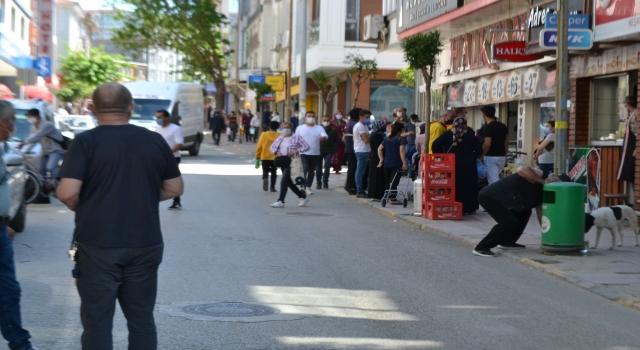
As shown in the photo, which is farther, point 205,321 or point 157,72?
point 157,72

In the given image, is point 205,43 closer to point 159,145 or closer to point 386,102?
point 386,102

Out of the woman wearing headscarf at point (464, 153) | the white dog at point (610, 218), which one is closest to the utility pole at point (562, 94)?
the white dog at point (610, 218)

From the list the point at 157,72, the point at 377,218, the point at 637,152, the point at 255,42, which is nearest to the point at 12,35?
the point at 255,42

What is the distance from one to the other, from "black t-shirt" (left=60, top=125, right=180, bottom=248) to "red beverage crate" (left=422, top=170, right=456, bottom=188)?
36.8 ft

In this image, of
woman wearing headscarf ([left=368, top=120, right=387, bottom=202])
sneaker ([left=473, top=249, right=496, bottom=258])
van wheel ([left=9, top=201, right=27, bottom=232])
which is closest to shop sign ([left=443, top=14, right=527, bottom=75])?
woman wearing headscarf ([left=368, top=120, right=387, bottom=202])

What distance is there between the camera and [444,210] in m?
15.8

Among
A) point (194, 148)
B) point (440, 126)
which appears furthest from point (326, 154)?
point (194, 148)

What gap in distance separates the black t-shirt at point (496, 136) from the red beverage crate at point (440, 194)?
146 centimetres

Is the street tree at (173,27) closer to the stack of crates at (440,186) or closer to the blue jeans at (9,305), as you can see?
the stack of crates at (440,186)

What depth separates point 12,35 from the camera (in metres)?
44.3

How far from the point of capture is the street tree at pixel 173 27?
2312 inches

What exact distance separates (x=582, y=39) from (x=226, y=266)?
7444 millimetres

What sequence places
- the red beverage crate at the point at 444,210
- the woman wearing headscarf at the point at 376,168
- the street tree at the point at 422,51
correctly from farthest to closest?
the woman wearing headscarf at the point at 376,168
the street tree at the point at 422,51
the red beverage crate at the point at 444,210

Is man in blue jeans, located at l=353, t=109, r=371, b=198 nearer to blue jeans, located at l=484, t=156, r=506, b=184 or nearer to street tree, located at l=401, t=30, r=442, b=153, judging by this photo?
street tree, located at l=401, t=30, r=442, b=153
